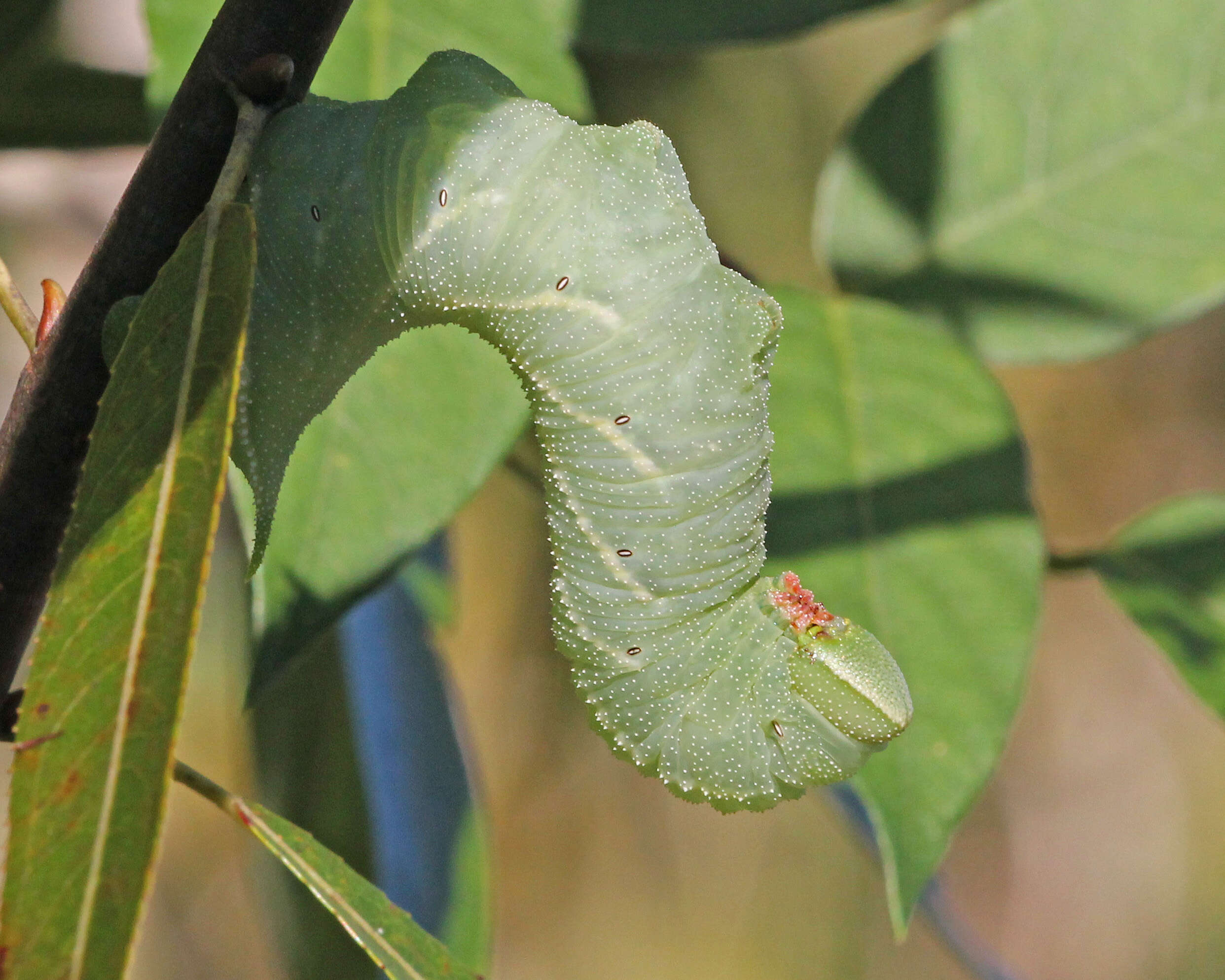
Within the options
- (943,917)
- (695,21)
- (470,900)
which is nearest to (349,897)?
(470,900)

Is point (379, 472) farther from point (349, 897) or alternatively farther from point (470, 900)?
point (470, 900)

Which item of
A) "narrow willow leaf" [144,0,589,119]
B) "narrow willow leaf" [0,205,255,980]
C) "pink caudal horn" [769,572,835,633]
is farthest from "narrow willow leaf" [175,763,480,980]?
"narrow willow leaf" [144,0,589,119]

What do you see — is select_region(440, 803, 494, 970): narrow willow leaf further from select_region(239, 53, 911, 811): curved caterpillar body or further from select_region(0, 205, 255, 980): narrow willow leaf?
select_region(0, 205, 255, 980): narrow willow leaf

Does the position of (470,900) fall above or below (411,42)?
below

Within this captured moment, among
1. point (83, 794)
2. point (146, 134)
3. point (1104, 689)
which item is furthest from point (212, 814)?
point (83, 794)

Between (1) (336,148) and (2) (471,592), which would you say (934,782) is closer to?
(1) (336,148)

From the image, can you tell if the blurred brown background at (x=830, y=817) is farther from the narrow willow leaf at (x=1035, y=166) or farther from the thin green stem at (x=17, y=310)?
the thin green stem at (x=17, y=310)
